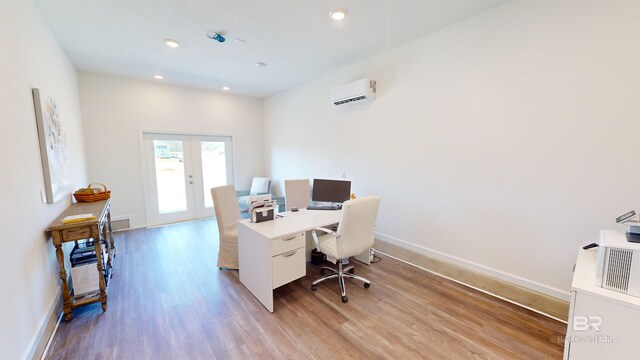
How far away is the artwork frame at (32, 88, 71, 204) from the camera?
2.07 meters

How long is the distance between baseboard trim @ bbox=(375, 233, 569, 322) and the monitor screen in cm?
89

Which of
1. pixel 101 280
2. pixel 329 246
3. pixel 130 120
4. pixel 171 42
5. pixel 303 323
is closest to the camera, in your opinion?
pixel 303 323

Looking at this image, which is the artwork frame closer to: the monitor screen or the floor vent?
the floor vent

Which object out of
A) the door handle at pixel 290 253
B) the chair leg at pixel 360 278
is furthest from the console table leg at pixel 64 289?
the chair leg at pixel 360 278

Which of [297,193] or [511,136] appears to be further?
[297,193]

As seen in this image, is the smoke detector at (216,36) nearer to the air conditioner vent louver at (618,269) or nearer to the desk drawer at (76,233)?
the desk drawer at (76,233)

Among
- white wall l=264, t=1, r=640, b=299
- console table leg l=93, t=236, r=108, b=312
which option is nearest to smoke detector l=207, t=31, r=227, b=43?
white wall l=264, t=1, r=640, b=299

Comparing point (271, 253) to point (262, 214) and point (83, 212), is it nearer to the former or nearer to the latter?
point (262, 214)

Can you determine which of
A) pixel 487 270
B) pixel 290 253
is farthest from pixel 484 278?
pixel 290 253

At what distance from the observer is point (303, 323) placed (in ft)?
6.84

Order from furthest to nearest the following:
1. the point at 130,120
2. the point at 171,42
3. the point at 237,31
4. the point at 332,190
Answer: the point at 130,120
the point at 332,190
the point at 171,42
the point at 237,31

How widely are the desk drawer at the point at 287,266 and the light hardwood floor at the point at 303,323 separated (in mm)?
262

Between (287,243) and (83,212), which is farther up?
(83,212)

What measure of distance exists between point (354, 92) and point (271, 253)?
2514 millimetres
